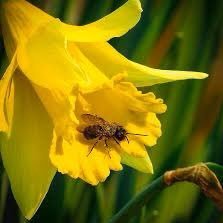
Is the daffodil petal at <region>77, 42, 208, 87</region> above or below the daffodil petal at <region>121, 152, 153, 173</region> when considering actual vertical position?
above

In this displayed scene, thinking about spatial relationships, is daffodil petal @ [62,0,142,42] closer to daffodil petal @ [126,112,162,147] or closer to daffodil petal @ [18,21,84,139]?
daffodil petal @ [18,21,84,139]

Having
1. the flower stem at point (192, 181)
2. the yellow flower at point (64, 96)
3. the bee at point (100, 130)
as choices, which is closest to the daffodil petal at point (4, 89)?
the yellow flower at point (64, 96)

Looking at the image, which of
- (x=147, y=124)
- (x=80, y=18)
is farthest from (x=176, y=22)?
(x=147, y=124)

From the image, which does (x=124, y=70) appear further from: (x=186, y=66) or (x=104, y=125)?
(x=186, y=66)

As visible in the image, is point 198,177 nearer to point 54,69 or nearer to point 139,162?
point 139,162

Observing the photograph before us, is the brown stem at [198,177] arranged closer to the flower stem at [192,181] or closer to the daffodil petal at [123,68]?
the flower stem at [192,181]

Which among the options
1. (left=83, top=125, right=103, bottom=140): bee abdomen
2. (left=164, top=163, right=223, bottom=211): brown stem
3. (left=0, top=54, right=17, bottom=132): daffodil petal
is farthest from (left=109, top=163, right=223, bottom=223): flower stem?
(left=0, top=54, right=17, bottom=132): daffodil petal

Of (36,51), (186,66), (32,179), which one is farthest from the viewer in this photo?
(186,66)
